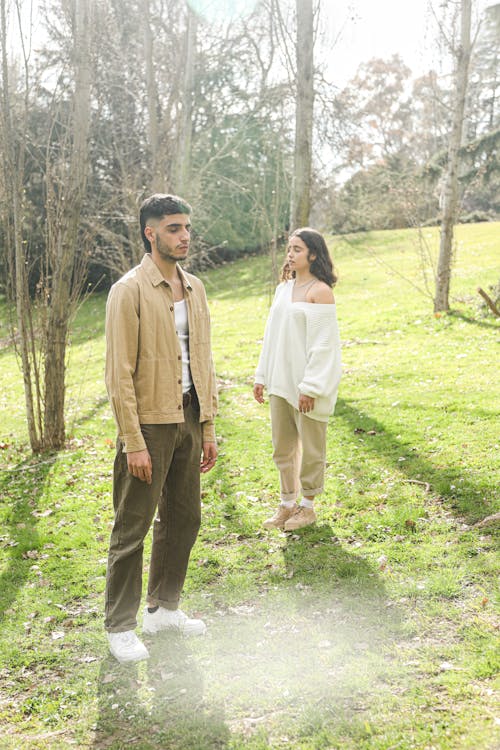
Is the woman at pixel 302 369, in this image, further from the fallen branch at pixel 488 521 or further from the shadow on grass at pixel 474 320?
the shadow on grass at pixel 474 320

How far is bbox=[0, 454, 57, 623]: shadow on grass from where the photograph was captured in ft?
16.8

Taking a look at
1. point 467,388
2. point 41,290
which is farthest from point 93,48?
point 467,388

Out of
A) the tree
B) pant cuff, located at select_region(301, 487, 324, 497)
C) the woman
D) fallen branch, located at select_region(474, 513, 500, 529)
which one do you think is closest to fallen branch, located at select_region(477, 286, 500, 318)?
fallen branch, located at select_region(474, 513, 500, 529)

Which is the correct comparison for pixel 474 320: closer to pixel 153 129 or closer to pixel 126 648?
pixel 153 129

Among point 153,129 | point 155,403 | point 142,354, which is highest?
point 153,129

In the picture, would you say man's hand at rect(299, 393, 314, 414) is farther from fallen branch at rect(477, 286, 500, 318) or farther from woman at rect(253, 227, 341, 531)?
fallen branch at rect(477, 286, 500, 318)

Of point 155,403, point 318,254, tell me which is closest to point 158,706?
point 155,403

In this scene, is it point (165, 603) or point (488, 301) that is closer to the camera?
point (165, 603)

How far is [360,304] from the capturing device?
16.5 m

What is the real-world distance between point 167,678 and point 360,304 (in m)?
13.6

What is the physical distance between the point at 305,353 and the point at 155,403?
182 centimetres

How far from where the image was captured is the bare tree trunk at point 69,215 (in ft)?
25.2

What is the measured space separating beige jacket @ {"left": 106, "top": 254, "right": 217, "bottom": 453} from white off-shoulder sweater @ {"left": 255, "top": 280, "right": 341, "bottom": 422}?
147cm

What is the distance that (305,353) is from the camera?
5.16 metres
